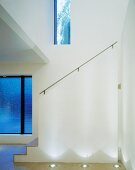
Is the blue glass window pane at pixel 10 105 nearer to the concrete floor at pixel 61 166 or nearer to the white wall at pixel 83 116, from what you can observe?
the white wall at pixel 83 116

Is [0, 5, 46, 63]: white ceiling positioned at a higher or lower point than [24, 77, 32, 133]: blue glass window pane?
higher

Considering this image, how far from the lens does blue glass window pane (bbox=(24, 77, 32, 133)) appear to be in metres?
6.49

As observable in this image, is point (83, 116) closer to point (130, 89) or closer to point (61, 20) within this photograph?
point (130, 89)

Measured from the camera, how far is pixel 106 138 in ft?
16.1

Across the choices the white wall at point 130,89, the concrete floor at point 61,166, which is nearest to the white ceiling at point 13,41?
the white wall at point 130,89

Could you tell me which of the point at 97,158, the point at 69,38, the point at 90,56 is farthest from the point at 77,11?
the point at 97,158

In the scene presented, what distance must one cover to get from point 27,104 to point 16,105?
1.17 feet

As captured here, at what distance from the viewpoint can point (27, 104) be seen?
6535 mm

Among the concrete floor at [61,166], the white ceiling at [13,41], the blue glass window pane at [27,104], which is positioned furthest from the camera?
the blue glass window pane at [27,104]

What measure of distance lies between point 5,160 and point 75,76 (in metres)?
2.56

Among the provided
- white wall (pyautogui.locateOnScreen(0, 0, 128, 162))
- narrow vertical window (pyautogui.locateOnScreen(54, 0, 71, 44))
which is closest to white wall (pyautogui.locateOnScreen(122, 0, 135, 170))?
white wall (pyautogui.locateOnScreen(0, 0, 128, 162))

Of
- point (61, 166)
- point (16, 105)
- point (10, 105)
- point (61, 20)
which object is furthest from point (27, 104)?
point (61, 20)

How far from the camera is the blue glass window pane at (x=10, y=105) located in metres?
6.58

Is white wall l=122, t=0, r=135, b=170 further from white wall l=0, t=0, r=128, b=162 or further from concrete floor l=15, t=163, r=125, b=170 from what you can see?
white wall l=0, t=0, r=128, b=162
